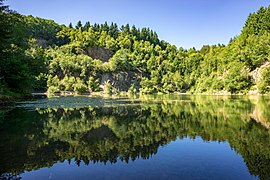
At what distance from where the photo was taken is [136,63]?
14925cm

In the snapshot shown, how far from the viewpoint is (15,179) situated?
7801mm

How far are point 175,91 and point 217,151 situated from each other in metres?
125

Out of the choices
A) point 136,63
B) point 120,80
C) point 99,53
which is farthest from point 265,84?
point 99,53

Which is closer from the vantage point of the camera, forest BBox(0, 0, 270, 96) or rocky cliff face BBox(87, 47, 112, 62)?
forest BBox(0, 0, 270, 96)

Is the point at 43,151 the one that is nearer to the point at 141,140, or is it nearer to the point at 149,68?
the point at 141,140

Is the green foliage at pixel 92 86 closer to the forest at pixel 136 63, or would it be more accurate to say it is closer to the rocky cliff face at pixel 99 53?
the forest at pixel 136 63

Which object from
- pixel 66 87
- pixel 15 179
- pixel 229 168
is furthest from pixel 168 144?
pixel 66 87

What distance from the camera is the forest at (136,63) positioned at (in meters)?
84.3

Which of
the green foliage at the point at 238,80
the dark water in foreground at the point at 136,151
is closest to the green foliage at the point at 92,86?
the green foliage at the point at 238,80

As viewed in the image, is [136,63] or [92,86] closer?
[92,86]

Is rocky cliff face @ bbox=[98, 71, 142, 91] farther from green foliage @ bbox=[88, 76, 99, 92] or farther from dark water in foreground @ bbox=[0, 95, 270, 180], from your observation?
dark water in foreground @ bbox=[0, 95, 270, 180]

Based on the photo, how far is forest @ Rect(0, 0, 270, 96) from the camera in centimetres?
8431

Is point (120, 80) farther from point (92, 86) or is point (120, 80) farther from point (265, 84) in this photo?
point (265, 84)

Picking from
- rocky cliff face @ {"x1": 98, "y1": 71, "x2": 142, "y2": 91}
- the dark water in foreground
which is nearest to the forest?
rocky cliff face @ {"x1": 98, "y1": 71, "x2": 142, "y2": 91}
